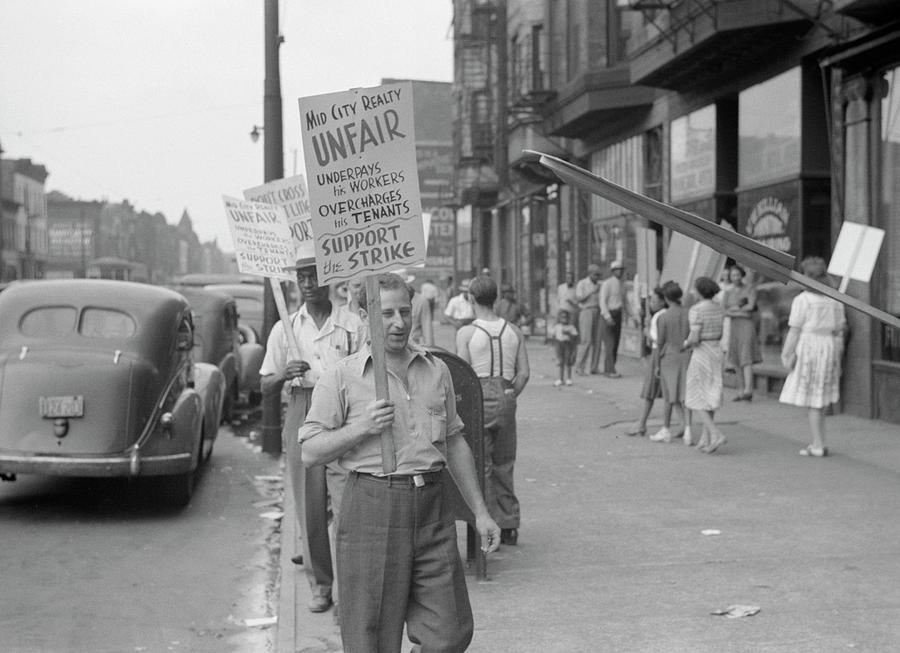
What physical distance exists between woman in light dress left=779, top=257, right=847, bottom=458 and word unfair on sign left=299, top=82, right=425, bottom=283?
24.6 feet

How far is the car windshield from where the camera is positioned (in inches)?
398

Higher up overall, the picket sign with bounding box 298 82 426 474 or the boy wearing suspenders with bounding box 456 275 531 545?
the picket sign with bounding box 298 82 426 474

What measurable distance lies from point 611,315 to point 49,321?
1283 cm

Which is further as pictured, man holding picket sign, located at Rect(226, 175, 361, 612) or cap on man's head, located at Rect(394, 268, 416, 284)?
man holding picket sign, located at Rect(226, 175, 361, 612)

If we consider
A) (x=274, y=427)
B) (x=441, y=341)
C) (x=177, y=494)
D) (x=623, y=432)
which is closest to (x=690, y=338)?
(x=623, y=432)

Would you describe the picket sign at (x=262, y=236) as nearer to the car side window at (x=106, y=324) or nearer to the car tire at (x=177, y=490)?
the car side window at (x=106, y=324)

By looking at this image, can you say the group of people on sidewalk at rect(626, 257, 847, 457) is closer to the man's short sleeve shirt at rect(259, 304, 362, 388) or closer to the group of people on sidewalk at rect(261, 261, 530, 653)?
the man's short sleeve shirt at rect(259, 304, 362, 388)

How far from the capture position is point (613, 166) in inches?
1022

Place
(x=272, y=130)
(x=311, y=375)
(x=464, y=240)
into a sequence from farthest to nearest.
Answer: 1. (x=464, y=240)
2. (x=272, y=130)
3. (x=311, y=375)

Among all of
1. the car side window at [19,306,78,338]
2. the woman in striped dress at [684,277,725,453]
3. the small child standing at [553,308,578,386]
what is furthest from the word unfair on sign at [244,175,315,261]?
the small child standing at [553,308,578,386]

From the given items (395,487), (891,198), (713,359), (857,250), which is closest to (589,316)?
(891,198)

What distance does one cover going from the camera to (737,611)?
630 cm

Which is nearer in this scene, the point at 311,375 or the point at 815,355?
the point at 311,375

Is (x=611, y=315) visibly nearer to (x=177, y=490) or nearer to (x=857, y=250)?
(x=857, y=250)
